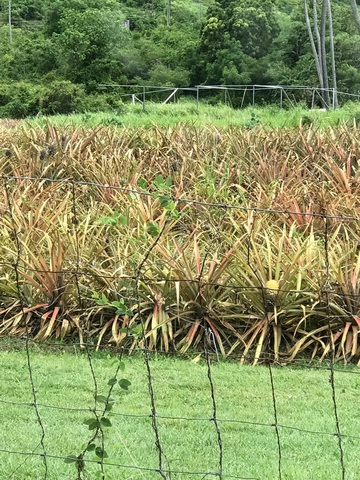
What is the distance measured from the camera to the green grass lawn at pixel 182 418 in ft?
11.9

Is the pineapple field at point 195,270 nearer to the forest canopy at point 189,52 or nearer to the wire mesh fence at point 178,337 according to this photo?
the wire mesh fence at point 178,337

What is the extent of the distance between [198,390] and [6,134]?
7.90 m

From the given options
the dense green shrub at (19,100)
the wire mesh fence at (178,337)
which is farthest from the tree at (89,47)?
the wire mesh fence at (178,337)

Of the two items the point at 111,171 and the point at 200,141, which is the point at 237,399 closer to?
the point at 111,171

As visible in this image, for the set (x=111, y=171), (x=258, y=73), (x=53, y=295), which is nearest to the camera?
(x=53, y=295)

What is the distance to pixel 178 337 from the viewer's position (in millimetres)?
5715

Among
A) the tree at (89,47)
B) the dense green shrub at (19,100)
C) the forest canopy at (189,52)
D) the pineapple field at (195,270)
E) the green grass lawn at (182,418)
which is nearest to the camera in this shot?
the green grass lawn at (182,418)

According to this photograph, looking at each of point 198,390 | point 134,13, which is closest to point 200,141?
point 198,390

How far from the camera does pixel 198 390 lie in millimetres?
4789

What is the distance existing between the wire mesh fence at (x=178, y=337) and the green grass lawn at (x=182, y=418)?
12 millimetres

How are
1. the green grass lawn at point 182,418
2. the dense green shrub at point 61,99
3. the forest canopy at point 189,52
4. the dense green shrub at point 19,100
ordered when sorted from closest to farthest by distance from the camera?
the green grass lawn at point 182,418 < the dense green shrub at point 61,99 < the dense green shrub at point 19,100 < the forest canopy at point 189,52

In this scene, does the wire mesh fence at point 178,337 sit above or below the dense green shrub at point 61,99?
above

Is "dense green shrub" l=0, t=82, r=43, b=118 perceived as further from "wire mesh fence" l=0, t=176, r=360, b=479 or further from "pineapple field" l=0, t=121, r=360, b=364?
"wire mesh fence" l=0, t=176, r=360, b=479

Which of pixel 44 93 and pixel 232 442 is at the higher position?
pixel 232 442
